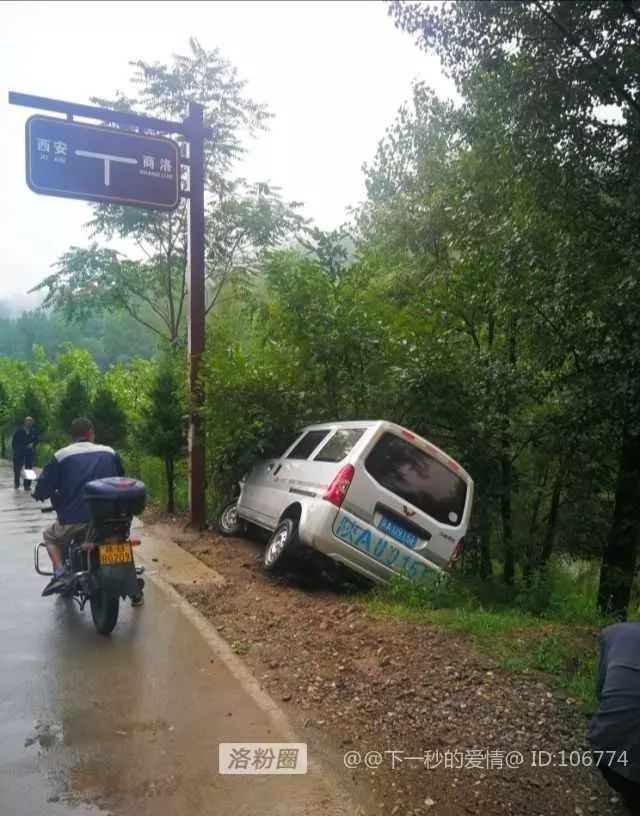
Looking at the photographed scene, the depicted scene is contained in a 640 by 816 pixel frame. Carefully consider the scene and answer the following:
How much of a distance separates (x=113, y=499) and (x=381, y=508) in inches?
101

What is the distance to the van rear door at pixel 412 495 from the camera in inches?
277

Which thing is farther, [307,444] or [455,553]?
[307,444]

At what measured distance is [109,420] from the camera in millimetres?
19062

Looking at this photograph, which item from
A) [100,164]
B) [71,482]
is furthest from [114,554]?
[100,164]

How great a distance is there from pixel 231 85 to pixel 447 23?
26.1 ft

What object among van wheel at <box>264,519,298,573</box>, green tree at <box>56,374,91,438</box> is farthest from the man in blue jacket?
green tree at <box>56,374,91,438</box>

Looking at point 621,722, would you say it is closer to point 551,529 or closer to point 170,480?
point 551,529

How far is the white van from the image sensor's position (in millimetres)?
6973

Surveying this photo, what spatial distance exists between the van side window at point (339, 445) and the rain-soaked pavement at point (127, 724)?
2.24 meters

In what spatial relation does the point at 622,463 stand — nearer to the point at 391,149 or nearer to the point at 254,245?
the point at 254,245

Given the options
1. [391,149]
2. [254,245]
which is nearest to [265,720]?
[254,245]

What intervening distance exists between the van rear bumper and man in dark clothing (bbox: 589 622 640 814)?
357 cm

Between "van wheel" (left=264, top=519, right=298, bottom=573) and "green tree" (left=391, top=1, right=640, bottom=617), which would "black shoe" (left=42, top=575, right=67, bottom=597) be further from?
"green tree" (left=391, top=1, right=640, bottom=617)

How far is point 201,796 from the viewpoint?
3.40 metres
